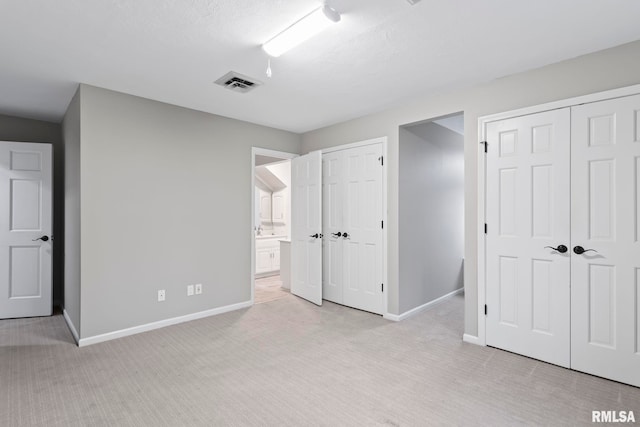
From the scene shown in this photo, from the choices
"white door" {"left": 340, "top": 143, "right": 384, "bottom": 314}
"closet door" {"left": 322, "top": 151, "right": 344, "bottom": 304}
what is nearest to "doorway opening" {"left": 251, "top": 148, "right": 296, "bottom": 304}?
"closet door" {"left": 322, "top": 151, "right": 344, "bottom": 304}

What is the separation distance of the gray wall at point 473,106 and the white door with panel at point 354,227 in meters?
0.17

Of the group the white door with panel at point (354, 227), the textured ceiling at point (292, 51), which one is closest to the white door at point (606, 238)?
the textured ceiling at point (292, 51)

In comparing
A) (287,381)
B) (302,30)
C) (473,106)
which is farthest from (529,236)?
(302,30)

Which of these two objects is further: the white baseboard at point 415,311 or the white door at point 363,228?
the white door at point 363,228

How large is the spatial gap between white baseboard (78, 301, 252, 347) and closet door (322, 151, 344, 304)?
1172 millimetres

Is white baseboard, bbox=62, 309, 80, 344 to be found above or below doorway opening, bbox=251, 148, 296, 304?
below

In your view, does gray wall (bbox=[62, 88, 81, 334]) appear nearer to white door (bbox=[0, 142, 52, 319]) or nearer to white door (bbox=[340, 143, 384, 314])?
white door (bbox=[0, 142, 52, 319])

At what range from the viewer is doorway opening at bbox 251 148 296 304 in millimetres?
5684

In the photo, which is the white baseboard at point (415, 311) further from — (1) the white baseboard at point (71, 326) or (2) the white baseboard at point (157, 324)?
(1) the white baseboard at point (71, 326)

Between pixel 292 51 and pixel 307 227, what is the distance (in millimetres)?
2724

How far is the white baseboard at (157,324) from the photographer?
10.7ft

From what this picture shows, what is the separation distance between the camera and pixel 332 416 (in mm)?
2096

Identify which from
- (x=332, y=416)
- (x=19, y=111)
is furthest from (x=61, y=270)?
(x=332, y=416)

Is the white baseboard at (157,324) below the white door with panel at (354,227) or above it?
below
